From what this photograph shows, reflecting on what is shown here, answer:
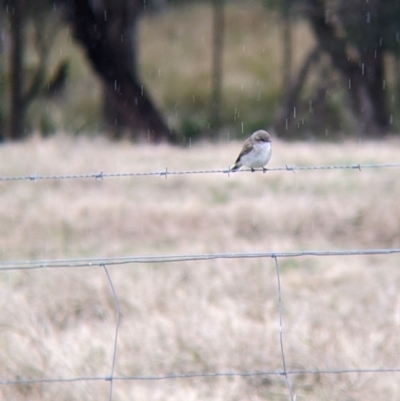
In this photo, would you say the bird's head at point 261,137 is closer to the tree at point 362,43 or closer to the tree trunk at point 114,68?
the tree at point 362,43

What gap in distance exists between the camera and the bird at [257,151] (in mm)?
4766

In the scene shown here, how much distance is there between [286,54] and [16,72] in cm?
536

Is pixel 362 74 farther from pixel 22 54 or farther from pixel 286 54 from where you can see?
pixel 22 54

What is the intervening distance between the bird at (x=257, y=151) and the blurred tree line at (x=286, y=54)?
1030cm

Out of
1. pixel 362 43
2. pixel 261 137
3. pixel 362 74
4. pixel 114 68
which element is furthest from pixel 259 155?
pixel 114 68

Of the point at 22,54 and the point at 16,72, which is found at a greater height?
the point at 22,54

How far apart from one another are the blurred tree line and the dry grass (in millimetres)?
4353

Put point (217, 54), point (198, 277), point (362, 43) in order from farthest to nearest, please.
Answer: point (217, 54), point (362, 43), point (198, 277)

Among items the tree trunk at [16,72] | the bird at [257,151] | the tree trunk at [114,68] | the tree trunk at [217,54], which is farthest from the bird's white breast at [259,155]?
the tree trunk at [217,54]

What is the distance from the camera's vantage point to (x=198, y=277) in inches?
239

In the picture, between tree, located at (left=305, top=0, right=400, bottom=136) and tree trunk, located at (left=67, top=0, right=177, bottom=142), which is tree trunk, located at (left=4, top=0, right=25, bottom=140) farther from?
tree, located at (left=305, top=0, right=400, bottom=136)

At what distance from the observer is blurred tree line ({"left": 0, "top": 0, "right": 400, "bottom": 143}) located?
1473 cm

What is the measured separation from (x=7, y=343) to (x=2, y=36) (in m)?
14.0

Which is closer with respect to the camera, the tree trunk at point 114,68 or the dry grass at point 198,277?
the dry grass at point 198,277
